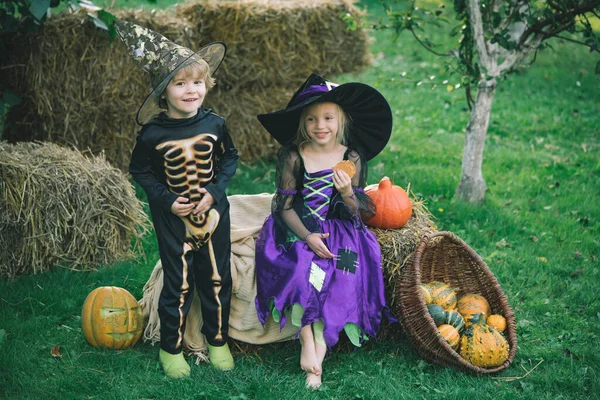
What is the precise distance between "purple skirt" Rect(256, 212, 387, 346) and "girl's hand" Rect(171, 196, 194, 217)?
0.63 m

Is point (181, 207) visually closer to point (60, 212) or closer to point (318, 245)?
point (318, 245)

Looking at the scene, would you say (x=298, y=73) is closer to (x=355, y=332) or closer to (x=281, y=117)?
(x=281, y=117)

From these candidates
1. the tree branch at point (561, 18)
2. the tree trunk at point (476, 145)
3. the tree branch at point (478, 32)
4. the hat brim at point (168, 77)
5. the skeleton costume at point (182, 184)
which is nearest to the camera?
the hat brim at point (168, 77)

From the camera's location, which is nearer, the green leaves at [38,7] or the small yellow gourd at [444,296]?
the small yellow gourd at [444,296]

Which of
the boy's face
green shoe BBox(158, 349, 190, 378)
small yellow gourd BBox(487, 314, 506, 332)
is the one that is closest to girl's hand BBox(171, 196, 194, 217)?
the boy's face

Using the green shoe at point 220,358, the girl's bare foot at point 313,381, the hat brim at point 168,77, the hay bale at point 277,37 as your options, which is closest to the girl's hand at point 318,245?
the girl's bare foot at point 313,381

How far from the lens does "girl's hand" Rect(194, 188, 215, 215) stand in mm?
3811

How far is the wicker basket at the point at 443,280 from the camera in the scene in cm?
397

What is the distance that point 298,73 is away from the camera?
8.27 meters

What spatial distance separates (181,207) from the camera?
12.3 feet

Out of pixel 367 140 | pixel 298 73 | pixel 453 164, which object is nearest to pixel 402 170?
pixel 453 164

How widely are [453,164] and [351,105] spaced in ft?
13.7

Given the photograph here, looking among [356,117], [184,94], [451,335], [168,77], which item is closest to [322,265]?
[451,335]

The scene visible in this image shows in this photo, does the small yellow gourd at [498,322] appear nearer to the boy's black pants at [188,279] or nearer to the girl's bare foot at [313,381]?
the girl's bare foot at [313,381]
